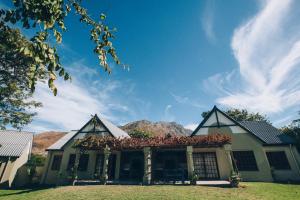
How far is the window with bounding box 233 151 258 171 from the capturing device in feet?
55.0

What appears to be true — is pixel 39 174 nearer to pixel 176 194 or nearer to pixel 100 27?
pixel 176 194

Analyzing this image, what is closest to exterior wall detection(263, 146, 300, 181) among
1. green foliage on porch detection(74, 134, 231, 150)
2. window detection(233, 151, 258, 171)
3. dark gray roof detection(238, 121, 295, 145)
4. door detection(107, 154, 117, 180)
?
dark gray roof detection(238, 121, 295, 145)

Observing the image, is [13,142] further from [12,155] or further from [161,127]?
[161,127]

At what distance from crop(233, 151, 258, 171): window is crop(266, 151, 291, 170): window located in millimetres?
1692

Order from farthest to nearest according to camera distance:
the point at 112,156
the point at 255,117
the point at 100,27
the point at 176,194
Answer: the point at 255,117 → the point at 112,156 → the point at 176,194 → the point at 100,27

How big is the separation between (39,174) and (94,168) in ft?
28.0

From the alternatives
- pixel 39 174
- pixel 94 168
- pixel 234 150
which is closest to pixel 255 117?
pixel 234 150

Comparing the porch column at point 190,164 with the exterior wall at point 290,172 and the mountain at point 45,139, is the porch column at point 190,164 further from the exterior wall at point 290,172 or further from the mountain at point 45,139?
the mountain at point 45,139

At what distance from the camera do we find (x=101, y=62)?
2857 millimetres

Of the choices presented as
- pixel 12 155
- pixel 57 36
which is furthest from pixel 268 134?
pixel 12 155

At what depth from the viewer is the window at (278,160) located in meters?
16.5

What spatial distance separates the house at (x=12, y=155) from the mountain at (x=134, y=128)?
3710 cm

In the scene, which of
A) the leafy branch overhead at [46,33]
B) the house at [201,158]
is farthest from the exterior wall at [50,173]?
the leafy branch overhead at [46,33]

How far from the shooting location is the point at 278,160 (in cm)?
1680
